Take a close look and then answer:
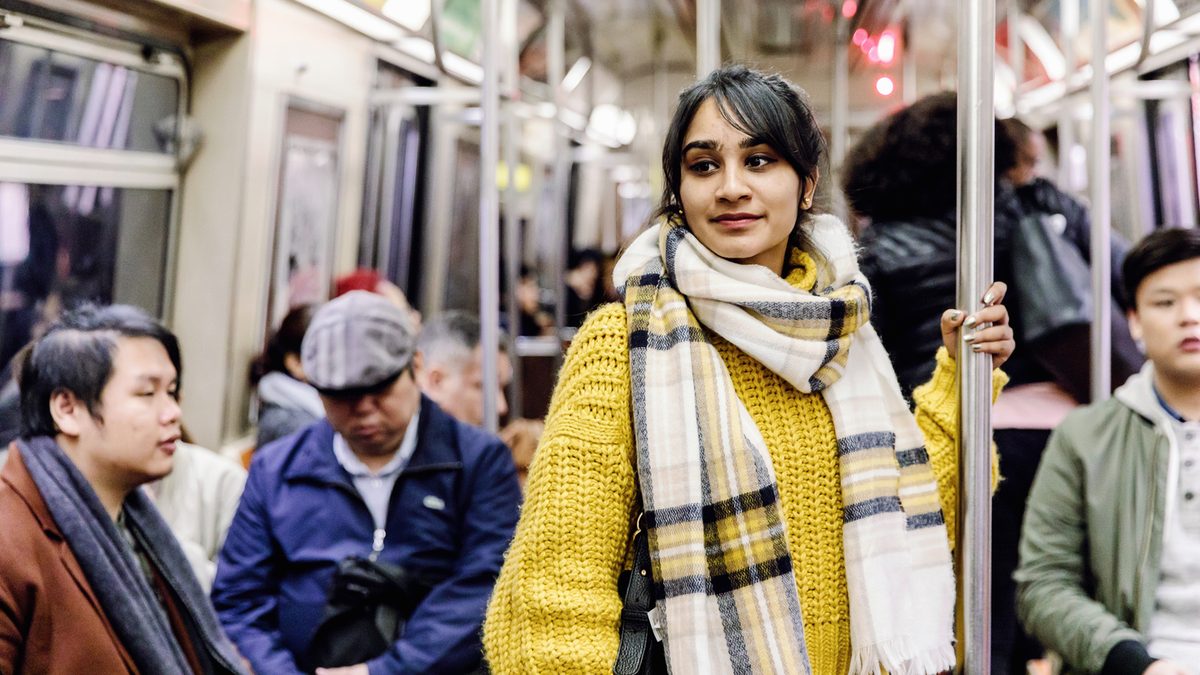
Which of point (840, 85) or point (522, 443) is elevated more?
point (840, 85)

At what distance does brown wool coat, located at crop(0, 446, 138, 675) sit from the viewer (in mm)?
2002

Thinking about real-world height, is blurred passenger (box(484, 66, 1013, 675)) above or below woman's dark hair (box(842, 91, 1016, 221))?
below

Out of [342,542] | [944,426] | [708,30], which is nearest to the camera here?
[944,426]

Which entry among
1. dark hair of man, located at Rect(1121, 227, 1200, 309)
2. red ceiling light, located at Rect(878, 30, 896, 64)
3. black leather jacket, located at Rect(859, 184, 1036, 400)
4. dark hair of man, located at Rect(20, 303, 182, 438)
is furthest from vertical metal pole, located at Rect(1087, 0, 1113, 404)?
red ceiling light, located at Rect(878, 30, 896, 64)

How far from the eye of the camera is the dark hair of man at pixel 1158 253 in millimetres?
2277

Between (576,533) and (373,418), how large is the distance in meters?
1.17

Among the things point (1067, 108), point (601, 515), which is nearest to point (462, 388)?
point (601, 515)

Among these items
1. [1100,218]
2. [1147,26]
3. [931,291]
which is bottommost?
[931,291]

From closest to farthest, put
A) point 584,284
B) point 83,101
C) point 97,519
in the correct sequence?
point 97,519 → point 83,101 → point 584,284

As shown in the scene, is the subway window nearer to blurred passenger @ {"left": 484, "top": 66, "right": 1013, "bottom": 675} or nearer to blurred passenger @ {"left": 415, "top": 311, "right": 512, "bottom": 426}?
blurred passenger @ {"left": 415, "top": 311, "right": 512, "bottom": 426}

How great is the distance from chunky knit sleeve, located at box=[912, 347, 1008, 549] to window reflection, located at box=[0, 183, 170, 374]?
8.02ft

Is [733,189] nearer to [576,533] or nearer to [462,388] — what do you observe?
[576,533]

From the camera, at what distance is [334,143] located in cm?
503

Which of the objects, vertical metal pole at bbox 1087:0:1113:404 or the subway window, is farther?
the subway window
